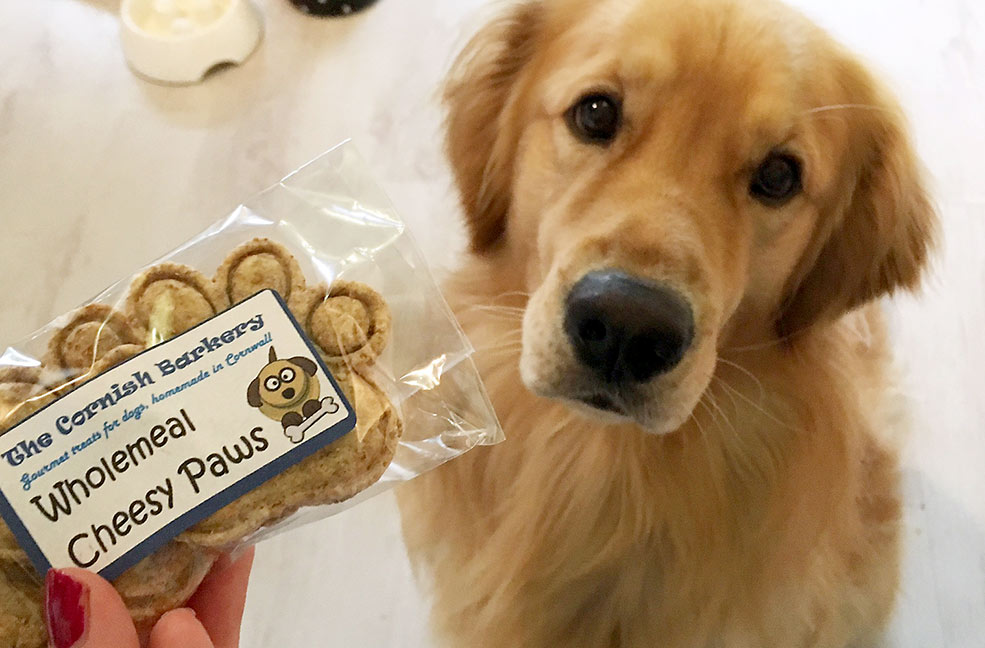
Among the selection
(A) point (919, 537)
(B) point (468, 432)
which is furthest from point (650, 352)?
(A) point (919, 537)

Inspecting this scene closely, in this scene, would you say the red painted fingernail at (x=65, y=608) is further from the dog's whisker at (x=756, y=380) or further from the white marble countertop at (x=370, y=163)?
the white marble countertop at (x=370, y=163)

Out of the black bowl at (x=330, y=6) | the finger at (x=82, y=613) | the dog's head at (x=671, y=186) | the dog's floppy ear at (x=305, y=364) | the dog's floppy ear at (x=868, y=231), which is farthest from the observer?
the black bowl at (x=330, y=6)

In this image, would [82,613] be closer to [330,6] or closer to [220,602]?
[220,602]

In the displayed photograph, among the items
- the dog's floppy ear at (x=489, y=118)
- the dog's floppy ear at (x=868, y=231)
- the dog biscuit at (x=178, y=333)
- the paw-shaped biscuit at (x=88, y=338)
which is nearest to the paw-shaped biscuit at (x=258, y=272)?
the dog biscuit at (x=178, y=333)

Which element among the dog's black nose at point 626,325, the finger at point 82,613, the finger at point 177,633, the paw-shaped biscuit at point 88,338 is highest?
the paw-shaped biscuit at point 88,338

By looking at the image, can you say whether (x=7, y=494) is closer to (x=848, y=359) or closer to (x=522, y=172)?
(x=522, y=172)

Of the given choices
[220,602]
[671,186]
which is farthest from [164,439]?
[671,186]
